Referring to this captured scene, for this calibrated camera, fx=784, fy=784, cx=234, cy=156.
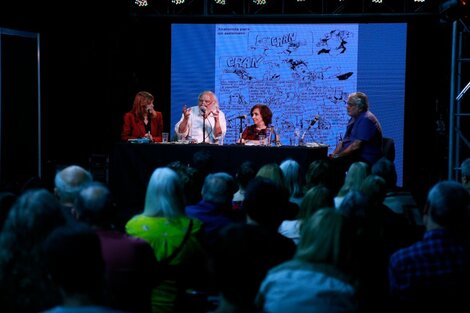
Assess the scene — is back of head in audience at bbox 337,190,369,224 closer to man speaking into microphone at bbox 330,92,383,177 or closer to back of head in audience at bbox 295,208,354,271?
back of head in audience at bbox 295,208,354,271

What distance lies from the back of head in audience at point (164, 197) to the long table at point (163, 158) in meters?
4.93

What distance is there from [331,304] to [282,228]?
1721 mm

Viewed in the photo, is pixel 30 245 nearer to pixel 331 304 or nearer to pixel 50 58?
pixel 331 304

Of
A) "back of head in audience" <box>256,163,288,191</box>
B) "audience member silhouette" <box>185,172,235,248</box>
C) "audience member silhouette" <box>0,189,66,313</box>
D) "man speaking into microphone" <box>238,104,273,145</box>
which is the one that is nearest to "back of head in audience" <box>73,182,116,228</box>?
"audience member silhouette" <box>0,189,66,313</box>

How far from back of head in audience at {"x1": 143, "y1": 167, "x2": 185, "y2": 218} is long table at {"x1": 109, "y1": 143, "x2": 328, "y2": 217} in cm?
493

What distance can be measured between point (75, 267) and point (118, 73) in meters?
10.2

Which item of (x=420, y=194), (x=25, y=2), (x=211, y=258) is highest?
(x=25, y=2)

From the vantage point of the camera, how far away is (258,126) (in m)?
9.55

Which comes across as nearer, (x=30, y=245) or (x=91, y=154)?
(x=30, y=245)

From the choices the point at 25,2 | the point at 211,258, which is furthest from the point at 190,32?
the point at 211,258

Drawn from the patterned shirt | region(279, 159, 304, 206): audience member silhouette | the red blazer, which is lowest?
the patterned shirt

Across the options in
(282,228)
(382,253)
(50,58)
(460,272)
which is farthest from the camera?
(50,58)

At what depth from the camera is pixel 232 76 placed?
1186 centimetres

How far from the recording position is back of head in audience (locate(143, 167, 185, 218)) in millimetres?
3986
